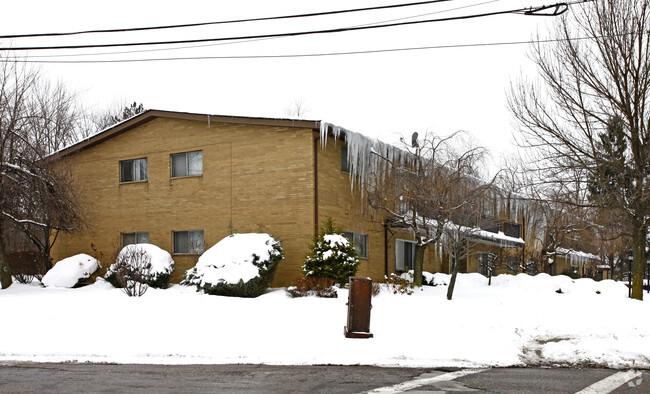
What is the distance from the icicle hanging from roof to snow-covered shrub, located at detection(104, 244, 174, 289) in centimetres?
625

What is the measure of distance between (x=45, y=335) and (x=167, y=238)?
9.95 m

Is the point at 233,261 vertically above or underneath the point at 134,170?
underneath

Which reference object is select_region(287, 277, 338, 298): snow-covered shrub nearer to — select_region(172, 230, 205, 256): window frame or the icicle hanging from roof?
the icicle hanging from roof

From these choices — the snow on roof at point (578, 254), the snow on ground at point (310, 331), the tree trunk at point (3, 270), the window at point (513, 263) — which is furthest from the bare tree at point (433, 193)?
the snow on roof at point (578, 254)

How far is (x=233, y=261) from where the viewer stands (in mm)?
17172

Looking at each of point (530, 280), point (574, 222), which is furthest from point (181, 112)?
point (574, 222)

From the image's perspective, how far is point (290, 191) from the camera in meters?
19.4

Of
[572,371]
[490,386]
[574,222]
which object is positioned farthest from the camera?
[574,222]

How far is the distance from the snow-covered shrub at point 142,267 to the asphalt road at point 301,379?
7370 mm

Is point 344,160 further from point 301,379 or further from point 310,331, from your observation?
point 301,379

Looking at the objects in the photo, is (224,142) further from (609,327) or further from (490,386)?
(490,386)

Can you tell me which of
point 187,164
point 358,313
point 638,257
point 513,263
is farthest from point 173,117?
point 513,263

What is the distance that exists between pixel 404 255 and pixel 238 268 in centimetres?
930

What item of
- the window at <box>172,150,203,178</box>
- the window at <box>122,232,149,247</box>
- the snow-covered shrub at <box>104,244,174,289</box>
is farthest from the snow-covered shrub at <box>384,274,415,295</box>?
the window at <box>122,232,149,247</box>
